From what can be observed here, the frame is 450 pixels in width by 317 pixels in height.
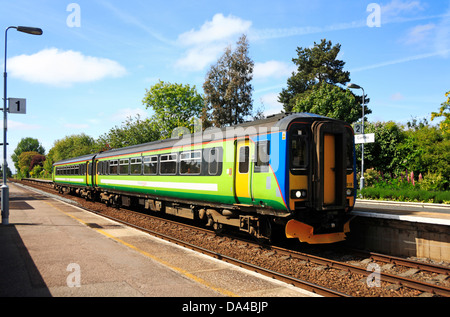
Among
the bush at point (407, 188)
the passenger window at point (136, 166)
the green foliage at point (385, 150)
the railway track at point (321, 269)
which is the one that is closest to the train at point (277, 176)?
the railway track at point (321, 269)

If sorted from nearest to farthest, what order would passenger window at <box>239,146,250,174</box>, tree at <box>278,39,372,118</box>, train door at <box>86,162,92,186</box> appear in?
passenger window at <box>239,146,250,174</box> < train door at <box>86,162,92,186</box> < tree at <box>278,39,372,118</box>

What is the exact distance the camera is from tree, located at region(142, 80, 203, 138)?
50.4 m

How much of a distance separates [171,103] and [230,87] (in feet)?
49.0

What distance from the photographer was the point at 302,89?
4703 cm

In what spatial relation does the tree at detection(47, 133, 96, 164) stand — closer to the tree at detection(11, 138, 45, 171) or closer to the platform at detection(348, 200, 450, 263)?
the tree at detection(11, 138, 45, 171)

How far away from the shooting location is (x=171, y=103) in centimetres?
5091

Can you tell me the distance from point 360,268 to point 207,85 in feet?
113

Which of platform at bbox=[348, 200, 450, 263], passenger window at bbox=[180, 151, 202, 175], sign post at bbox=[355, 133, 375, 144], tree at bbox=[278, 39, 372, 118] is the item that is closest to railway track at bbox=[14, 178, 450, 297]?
platform at bbox=[348, 200, 450, 263]

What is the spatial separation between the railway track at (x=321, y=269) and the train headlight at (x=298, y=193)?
1.53 m

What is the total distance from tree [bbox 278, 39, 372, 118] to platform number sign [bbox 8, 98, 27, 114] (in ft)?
116

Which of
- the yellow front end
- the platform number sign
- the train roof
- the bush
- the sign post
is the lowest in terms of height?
the yellow front end

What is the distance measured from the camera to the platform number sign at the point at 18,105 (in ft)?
41.2

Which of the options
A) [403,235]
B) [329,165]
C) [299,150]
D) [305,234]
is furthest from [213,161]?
[403,235]
